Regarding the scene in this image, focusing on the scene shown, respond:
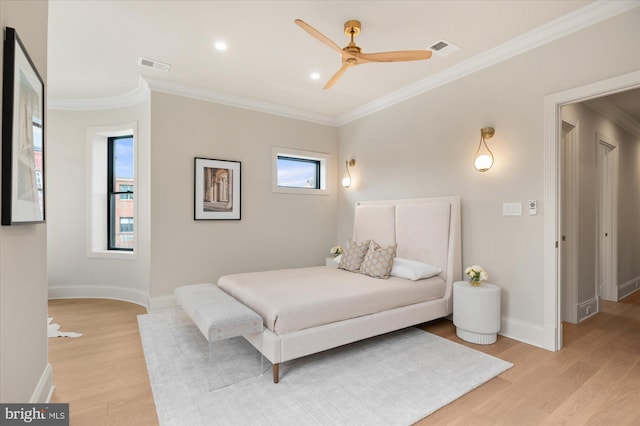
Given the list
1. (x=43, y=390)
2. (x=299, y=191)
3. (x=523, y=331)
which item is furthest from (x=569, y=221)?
(x=43, y=390)

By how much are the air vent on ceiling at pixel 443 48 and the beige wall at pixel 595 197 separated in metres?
1.44

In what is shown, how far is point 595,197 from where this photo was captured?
415 cm

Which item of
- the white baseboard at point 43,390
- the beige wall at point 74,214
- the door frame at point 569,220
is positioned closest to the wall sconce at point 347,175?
the door frame at point 569,220

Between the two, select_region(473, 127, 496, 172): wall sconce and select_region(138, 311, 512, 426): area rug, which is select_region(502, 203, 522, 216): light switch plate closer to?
select_region(473, 127, 496, 172): wall sconce

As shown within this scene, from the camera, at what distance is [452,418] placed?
6.33ft

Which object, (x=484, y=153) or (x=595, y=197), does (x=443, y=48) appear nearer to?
(x=484, y=153)

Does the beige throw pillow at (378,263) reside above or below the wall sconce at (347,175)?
below

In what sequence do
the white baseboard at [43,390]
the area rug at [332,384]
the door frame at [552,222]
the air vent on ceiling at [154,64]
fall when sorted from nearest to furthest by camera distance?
the white baseboard at [43,390] < the area rug at [332,384] < the door frame at [552,222] < the air vent on ceiling at [154,64]

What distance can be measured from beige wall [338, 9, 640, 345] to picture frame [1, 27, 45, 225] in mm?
3680

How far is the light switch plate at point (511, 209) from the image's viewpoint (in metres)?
3.12

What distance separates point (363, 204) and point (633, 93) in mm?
3569

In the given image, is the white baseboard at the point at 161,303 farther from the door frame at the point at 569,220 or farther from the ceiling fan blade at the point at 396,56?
A: the door frame at the point at 569,220

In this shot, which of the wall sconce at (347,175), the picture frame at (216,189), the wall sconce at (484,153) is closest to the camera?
the wall sconce at (484,153)

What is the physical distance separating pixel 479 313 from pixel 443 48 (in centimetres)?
261
